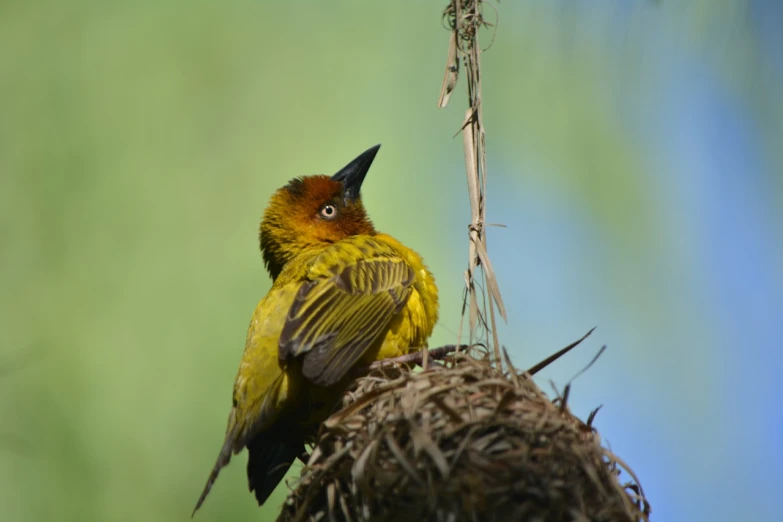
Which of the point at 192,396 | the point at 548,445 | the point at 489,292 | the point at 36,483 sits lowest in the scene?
the point at 36,483

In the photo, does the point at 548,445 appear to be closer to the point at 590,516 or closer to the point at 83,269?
the point at 590,516

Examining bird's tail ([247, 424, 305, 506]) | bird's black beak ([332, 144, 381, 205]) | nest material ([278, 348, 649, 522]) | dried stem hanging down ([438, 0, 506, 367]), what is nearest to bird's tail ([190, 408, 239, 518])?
bird's tail ([247, 424, 305, 506])

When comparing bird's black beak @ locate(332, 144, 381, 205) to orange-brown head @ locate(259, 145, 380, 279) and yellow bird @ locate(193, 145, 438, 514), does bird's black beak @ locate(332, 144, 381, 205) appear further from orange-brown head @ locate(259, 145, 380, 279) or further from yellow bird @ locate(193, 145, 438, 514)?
yellow bird @ locate(193, 145, 438, 514)

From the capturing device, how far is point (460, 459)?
1909 mm

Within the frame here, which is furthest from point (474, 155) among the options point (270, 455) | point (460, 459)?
point (270, 455)

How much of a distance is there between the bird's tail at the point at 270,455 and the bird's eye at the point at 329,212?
1209mm

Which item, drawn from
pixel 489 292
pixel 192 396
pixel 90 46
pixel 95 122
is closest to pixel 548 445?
pixel 489 292

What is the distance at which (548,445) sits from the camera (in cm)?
195

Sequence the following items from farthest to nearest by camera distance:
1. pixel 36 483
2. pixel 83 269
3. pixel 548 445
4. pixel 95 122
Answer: pixel 95 122, pixel 83 269, pixel 36 483, pixel 548 445

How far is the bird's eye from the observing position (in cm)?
362

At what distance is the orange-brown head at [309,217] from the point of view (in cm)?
357

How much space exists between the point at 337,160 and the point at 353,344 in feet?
7.74

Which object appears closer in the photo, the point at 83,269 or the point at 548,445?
the point at 548,445

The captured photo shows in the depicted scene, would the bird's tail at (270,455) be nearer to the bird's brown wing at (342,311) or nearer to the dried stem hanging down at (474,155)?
the bird's brown wing at (342,311)
